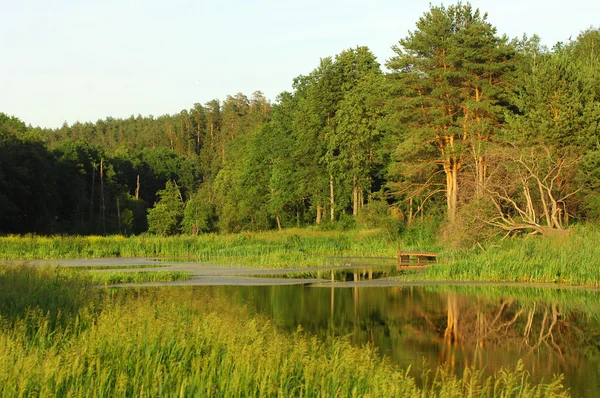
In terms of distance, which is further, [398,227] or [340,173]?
[340,173]

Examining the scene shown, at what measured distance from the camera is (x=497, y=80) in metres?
49.9

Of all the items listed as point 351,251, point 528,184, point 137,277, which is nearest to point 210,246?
point 351,251

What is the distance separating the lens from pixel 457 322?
21312 millimetres

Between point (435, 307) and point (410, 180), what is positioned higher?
point (410, 180)

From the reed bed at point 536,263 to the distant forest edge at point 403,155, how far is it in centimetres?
245

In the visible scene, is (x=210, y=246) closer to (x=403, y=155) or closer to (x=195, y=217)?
(x=403, y=155)

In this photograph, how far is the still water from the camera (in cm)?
1594

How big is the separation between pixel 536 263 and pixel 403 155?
23177 millimetres

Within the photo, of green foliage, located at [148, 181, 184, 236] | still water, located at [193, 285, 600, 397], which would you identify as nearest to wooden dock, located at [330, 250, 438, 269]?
still water, located at [193, 285, 600, 397]

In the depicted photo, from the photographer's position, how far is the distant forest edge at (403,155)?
129 ft

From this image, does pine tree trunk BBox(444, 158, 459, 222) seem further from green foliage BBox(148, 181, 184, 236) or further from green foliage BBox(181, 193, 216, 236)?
green foliage BBox(181, 193, 216, 236)

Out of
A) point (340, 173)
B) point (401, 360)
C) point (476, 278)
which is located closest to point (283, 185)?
point (340, 173)

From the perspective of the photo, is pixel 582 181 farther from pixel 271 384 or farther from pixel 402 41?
pixel 271 384

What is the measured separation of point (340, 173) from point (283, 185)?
10.3 m
